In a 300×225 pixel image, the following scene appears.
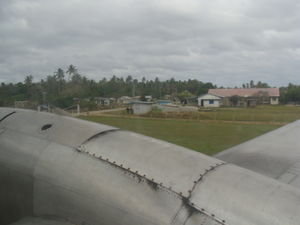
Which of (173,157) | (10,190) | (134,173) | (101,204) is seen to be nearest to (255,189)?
(173,157)

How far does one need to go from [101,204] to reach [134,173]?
0.39 meters

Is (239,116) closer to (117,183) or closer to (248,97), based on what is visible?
(117,183)

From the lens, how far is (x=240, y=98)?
67.8 m

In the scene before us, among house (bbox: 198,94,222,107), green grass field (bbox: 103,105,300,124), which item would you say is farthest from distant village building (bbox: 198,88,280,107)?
green grass field (bbox: 103,105,300,124)

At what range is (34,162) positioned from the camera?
3.13 metres

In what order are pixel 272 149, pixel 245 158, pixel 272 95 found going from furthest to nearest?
pixel 272 95, pixel 272 149, pixel 245 158

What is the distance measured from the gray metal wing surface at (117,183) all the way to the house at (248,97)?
212ft

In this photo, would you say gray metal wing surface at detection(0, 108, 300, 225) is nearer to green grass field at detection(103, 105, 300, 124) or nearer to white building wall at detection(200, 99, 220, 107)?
green grass field at detection(103, 105, 300, 124)

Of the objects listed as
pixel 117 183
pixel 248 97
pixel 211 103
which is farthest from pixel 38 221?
pixel 248 97

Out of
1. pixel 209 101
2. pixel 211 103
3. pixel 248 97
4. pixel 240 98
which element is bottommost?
pixel 211 103

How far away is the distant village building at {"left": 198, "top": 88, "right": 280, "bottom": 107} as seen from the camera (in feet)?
206

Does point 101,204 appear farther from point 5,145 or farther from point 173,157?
point 5,145

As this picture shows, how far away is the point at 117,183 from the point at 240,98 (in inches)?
2687

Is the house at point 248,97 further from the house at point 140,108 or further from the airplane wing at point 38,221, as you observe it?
the airplane wing at point 38,221
